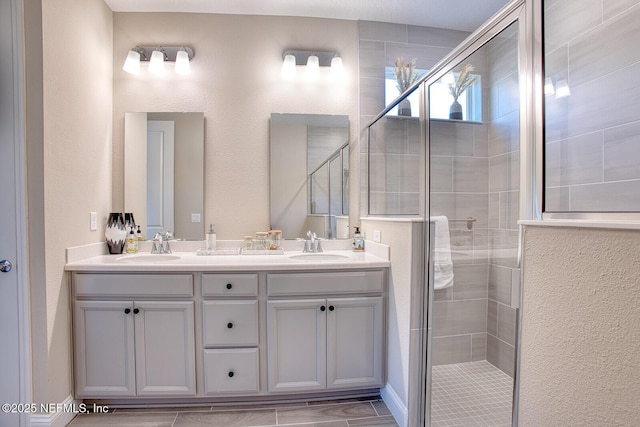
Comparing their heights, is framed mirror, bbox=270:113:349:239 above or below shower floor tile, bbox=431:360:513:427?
above

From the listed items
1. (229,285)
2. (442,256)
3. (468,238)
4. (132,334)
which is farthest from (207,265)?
(468,238)

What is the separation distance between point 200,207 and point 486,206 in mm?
1926

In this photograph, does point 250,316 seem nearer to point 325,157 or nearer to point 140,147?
point 325,157

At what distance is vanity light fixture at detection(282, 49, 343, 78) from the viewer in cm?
Answer: 228

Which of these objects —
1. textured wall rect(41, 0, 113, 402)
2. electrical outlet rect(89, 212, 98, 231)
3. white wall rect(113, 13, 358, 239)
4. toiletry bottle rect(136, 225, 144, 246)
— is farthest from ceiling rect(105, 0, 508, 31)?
toiletry bottle rect(136, 225, 144, 246)

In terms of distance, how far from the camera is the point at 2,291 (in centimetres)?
150

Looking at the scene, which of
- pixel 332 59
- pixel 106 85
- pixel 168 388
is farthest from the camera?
pixel 332 59

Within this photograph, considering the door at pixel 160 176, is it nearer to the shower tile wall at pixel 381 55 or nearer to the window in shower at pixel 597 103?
the shower tile wall at pixel 381 55

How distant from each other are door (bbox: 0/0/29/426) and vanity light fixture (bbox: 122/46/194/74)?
2.34 ft

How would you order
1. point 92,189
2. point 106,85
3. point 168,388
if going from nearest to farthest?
1. point 168,388
2. point 92,189
3. point 106,85

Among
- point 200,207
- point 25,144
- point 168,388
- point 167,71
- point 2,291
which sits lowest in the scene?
point 168,388

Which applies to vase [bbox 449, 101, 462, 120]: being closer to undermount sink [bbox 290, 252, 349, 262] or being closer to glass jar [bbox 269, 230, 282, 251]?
undermount sink [bbox 290, 252, 349, 262]

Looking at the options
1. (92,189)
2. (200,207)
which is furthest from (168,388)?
(92,189)

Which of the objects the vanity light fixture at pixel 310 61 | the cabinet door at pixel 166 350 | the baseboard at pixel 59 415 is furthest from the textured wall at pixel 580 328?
the baseboard at pixel 59 415
